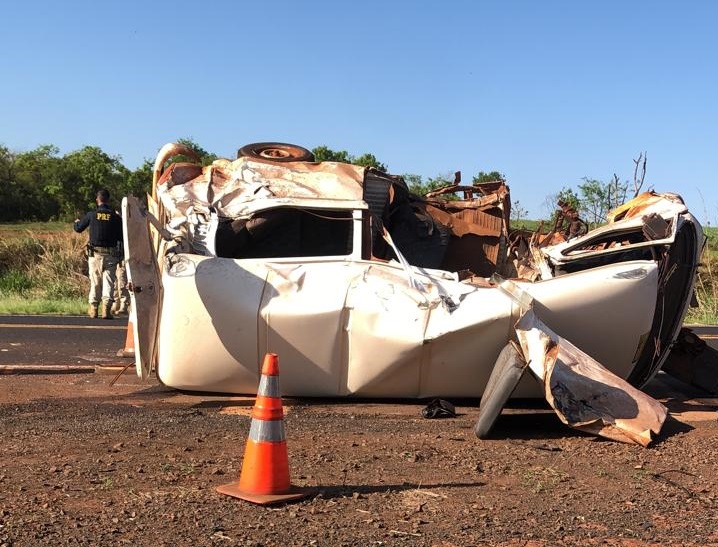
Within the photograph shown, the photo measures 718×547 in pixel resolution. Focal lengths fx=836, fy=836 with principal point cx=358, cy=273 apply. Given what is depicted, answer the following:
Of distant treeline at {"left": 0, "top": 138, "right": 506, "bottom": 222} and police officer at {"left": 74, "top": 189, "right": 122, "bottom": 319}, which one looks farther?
distant treeline at {"left": 0, "top": 138, "right": 506, "bottom": 222}

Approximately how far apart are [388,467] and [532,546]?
1284mm

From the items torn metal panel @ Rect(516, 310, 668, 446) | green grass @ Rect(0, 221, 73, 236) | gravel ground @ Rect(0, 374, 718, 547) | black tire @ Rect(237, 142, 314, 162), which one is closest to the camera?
gravel ground @ Rect(0, 374, 718, 547)

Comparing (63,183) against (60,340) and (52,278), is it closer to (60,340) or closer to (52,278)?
(52,278)

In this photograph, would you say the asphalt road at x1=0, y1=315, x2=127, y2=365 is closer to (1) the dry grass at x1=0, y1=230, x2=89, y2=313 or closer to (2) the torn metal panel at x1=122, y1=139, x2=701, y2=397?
(2) the torn metal panel at x1=122, y1=139, x2=701, y2=397

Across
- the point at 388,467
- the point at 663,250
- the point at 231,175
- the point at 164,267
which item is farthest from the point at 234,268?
the point at 663,250

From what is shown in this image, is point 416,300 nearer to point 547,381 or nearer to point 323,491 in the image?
point 547,381

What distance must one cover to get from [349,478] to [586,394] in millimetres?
2009

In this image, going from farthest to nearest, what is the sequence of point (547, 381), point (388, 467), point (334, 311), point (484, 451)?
point (334, 311)
point (547, 381)
point (484, 451)
point (388, 467)

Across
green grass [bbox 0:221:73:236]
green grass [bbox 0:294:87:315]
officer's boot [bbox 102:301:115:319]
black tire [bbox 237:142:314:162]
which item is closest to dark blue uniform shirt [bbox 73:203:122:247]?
officer's boot [bbox 102:301:115:319]

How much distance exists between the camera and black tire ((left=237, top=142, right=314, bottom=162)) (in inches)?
298

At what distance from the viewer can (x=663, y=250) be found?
6539 mm

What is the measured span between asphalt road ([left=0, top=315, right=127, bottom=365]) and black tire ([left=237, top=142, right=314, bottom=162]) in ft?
8.04

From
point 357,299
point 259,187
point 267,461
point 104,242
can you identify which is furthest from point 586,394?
point 104,242

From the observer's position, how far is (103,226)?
12.2 meters
